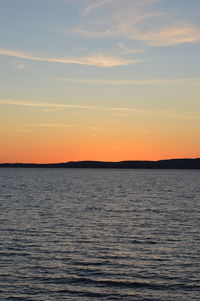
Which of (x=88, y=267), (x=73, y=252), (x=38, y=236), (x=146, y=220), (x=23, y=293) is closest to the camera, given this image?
(x=23, y=293)

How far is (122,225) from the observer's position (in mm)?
49625

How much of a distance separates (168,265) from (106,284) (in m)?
6.56

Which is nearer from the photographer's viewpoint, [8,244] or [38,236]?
[8,244]

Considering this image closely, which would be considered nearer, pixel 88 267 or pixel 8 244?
pixel 88 267

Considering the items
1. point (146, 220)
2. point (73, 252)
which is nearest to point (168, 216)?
point (146, 220)

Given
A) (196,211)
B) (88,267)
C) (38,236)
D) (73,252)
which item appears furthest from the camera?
(196,211)

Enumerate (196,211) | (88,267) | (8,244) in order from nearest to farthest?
(88,267)
(8,244)
(196,211)

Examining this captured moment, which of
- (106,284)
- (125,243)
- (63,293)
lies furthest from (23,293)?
(125,243)

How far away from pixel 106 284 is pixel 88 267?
12.5 feet

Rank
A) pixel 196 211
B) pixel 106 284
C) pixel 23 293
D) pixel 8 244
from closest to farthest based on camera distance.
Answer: pixel 23 293 < pixel 106 284 < pixel 8 244 < pixel 196 211

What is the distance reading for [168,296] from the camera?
23.9m

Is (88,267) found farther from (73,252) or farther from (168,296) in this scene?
(168,296)

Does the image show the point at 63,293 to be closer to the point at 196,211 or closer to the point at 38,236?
the point at 38,236

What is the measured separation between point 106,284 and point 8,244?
1361 centimetres
